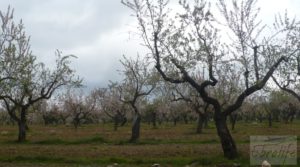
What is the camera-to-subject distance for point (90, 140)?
41750mm

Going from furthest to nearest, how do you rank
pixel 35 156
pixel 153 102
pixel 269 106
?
pixel 269 106, pixel 153 102, pixel 35 156

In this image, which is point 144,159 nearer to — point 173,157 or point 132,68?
point 173,157

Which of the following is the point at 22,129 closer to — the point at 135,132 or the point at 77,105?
the point at 135,132

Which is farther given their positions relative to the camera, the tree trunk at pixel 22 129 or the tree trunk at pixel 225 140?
the tree trunk at pixel 22 129

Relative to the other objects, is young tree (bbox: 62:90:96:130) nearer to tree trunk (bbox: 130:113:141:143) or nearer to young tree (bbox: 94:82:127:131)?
young tree (bbox: 94:82:127:131)

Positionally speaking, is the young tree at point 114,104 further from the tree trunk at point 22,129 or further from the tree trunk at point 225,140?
the tree trunk at point 225,140

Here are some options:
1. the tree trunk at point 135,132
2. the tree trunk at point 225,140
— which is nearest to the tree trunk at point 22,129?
the tree trunk at point 135,132

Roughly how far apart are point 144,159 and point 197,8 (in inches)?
372

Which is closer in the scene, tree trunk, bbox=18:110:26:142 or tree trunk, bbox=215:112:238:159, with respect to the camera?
tree trunk, bbox=215:112:238:159

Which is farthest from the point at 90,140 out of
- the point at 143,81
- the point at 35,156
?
the point at 35,156

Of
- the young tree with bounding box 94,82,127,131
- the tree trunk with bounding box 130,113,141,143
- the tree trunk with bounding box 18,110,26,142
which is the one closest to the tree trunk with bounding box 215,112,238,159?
the tree trunk with bounding box 130,113,141,143

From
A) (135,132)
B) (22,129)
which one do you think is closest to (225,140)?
(135,132)

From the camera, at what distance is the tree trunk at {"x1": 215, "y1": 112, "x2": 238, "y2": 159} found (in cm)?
2525

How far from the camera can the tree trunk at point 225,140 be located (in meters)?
25.2
